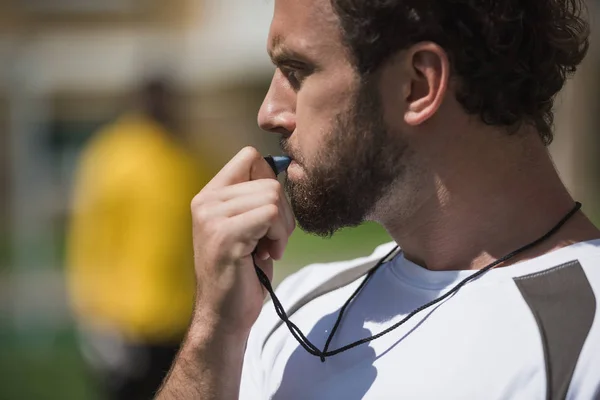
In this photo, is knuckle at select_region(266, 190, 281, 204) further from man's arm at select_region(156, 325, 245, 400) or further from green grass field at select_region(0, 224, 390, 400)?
green grass field at select_region(0, 224, 390, 400)

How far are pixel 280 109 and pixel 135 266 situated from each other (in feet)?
9.14

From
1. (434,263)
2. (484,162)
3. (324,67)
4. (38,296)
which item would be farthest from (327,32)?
(38,296)

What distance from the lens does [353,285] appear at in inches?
81.9

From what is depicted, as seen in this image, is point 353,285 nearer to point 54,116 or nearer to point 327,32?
point 327,32

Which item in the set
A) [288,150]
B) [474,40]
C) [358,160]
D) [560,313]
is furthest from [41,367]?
[560,313]

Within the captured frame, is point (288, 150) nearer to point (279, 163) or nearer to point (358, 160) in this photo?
point (279, 163)

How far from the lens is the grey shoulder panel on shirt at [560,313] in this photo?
1.55 metres

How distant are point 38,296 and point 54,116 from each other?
924cm

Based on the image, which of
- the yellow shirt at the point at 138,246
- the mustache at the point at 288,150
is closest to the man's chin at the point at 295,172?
the mustache at the point at 288,150

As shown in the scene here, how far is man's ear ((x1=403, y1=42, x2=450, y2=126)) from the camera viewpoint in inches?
72.2

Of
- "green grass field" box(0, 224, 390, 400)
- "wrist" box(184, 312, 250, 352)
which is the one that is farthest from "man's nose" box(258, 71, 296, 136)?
"green grass field" box(0, 224, 390, 400)

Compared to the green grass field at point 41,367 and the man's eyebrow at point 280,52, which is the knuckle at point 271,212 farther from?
the green grass field at point 41,367

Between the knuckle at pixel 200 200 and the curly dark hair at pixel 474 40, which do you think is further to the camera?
the knuckle at pixel 200 200

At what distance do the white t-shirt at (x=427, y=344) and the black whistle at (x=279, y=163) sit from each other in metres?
0.33
